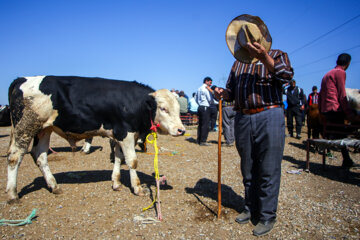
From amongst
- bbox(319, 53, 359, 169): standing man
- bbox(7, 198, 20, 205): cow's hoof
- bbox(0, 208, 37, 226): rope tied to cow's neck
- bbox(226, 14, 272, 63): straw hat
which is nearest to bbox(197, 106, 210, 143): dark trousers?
bbox(319, 53, 359, 169): standing man

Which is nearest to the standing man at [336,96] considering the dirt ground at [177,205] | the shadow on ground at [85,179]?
the dirt ground at [177,205]

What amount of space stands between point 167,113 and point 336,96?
3858 mm

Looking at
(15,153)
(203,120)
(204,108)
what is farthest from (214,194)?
(204,108)

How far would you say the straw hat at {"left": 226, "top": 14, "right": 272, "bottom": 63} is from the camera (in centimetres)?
275

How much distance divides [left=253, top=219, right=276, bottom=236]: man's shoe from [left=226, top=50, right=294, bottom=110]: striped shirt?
4.92 feet

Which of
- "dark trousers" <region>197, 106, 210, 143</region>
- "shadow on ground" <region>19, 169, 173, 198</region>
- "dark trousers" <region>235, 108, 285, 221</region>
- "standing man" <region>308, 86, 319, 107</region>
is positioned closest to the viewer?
"dark trousers" <region>235, 108, 285, 221</region>

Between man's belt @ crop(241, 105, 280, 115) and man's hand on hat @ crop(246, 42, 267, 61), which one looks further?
man's belt @ crop(241, 105, 280, 115)

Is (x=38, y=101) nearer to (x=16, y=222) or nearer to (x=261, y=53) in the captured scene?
(x=16, y=222)

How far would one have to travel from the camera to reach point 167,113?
407 centimetres

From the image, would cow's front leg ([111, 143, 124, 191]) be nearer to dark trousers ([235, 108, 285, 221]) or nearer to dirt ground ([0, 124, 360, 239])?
dirt ground ([0, 124, 360, 239])

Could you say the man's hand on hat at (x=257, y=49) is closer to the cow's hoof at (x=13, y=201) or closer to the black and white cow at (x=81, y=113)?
the black and white cow at (x=81, y=113)

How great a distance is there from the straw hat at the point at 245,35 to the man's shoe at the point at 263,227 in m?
2.09

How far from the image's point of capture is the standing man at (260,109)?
276 centimetres

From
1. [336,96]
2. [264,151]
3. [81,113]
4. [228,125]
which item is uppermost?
[336,96]
